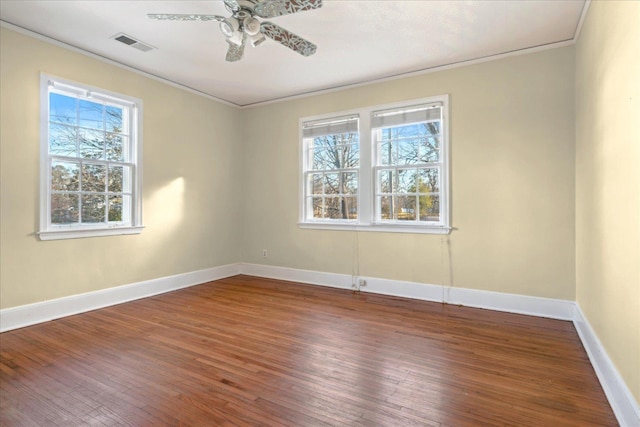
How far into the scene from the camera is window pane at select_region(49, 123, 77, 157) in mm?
3479

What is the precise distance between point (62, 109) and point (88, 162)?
0.58 meters

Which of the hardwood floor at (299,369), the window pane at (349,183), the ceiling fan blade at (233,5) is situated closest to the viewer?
the hardwood floor at (299,369)

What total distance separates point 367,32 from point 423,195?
6.57 ft

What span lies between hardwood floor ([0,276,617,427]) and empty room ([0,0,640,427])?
22 mm

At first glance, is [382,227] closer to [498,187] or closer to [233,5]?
[498,187]

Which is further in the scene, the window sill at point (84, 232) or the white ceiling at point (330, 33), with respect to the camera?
the window sill at point (84, 232)

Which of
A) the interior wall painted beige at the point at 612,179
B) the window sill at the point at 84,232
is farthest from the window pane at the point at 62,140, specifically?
the interior wall painted beige at the point at 612,179

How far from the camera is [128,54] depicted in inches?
148

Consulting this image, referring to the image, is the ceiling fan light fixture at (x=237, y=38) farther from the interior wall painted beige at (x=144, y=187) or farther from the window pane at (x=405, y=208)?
the window pane at (x=405, y=208)

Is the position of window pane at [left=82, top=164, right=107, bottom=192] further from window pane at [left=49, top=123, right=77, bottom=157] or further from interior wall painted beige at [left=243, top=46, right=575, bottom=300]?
interior wall painted beige at [left=243, top=46, right=575, bottom=300]

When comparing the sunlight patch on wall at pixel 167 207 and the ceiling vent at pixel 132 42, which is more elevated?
the ceiling vent at pixel 132 42

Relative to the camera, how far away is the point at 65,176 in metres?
3.59

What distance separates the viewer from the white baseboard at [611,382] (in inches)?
66.3

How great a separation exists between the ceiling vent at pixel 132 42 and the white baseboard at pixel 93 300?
2.71 metres
